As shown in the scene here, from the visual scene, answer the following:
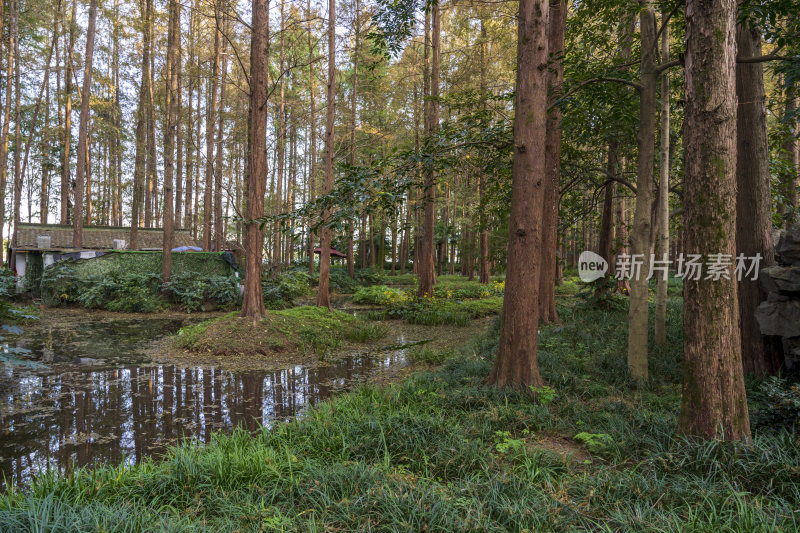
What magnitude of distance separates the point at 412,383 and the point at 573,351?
111 inches

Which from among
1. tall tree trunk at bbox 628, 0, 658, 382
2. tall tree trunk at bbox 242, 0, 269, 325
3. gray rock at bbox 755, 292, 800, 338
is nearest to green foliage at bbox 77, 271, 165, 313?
tall tree trunk at bbox 242, 0, 269, 325

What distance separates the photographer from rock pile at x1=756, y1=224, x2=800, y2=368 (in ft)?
14.9

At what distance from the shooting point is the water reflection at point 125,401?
13.5ft

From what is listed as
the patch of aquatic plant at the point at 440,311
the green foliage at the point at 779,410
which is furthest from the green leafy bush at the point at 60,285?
the green foliage at the point at 779,410

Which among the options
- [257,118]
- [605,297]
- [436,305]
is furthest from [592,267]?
[257,118]

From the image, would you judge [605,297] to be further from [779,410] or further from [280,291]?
[280,291]

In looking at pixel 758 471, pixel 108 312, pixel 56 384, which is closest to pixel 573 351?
pixel 758 471

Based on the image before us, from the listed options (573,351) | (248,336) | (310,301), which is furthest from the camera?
(310,301)

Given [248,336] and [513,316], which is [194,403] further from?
[513,316]

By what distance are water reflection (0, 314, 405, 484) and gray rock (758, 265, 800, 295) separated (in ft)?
17.6

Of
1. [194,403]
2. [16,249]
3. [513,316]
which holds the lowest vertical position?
[194,403]

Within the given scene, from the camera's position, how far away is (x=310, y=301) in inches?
670

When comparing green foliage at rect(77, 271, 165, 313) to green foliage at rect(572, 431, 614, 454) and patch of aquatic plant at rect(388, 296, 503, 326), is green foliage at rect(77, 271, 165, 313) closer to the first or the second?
patch of aquatic plant at rect(388, 296, 503, 326)

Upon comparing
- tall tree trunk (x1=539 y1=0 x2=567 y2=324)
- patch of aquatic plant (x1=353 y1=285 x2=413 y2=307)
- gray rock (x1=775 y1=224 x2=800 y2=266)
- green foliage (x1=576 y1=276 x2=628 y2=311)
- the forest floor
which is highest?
tall tree trunk (x1=539 y1=0 x2=567 y2=324)
